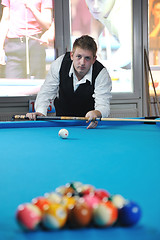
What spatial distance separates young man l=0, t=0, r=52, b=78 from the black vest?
1.25m

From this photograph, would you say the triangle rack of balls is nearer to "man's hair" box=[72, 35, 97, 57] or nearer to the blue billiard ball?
the blue billiard ball

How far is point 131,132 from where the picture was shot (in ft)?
6.44

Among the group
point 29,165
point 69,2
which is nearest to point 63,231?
point 29,165

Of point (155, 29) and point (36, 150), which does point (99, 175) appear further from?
point (155, 29)

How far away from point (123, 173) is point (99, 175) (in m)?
0.07

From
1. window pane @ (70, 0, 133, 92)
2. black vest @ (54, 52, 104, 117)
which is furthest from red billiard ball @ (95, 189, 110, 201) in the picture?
window pane @ (70, 0, 133, 92)

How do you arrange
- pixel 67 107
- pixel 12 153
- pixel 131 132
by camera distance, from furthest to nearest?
1. pixel 67 107
2. pixel 131 132
3. pixel 12 153

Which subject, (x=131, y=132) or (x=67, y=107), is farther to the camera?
(x=67, y=107)

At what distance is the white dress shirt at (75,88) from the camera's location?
8.51ft

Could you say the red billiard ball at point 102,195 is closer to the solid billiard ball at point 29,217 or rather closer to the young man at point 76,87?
the solid billiard ball at point 29,217

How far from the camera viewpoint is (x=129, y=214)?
0.54 meters

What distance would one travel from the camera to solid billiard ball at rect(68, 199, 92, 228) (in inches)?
20.7

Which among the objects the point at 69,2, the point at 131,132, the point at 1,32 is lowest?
the point at 131,132

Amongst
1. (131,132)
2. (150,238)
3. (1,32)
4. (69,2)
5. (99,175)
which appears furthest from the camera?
(69,2)
